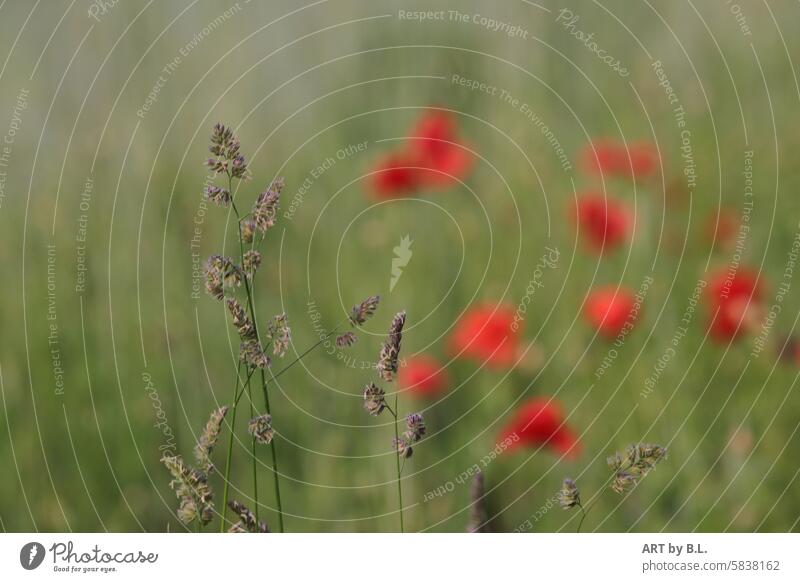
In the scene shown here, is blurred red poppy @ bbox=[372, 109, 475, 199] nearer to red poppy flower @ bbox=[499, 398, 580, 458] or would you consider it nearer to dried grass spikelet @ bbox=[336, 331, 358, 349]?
dried grass spikelet @ bbox=[336, 331, 358, 349]

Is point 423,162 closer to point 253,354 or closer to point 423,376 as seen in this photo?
point 423,376

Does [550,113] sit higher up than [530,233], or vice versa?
[550,113]

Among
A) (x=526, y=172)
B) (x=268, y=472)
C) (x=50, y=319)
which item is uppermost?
(x=526, y=172)

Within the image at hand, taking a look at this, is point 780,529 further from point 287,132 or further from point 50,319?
point 50,319

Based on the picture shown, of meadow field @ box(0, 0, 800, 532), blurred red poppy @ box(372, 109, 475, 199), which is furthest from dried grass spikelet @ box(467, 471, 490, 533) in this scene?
blurred red poppy @ box(372, 109, 475, 199)
